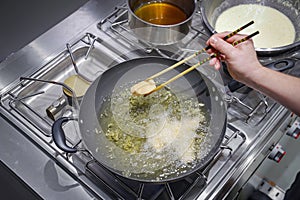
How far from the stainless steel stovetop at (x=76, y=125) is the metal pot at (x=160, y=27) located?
37 mm

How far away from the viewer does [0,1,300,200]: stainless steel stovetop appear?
1.04 metres

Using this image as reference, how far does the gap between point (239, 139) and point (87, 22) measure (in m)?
0.66

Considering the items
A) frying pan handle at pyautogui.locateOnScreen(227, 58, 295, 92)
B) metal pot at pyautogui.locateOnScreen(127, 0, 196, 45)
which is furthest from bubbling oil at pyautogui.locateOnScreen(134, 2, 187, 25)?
frying pan handle at pyautogui.locateOnScreen(227, 58, 295, 92)

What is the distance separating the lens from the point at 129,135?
38.9 inches

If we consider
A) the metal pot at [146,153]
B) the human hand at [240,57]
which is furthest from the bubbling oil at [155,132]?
the human hand at [240,57]

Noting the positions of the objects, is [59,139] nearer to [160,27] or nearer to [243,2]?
[160,27]

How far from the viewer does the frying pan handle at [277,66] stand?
1.13m

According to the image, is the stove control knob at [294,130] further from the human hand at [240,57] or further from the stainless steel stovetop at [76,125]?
the human hand at [240,57]

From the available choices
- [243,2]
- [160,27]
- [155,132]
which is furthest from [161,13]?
[155,132]

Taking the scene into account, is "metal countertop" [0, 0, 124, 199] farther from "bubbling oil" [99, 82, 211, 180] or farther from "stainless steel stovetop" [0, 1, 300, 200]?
"bubbling oil" [99, 82, 211, 180]

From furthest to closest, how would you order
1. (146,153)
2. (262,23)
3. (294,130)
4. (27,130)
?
(262,23) → (294,130) → (27,130) → (146,153)

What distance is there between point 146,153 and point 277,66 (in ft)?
1.60

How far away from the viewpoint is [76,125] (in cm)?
104

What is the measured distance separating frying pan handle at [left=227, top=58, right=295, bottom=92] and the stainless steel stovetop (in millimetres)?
30
